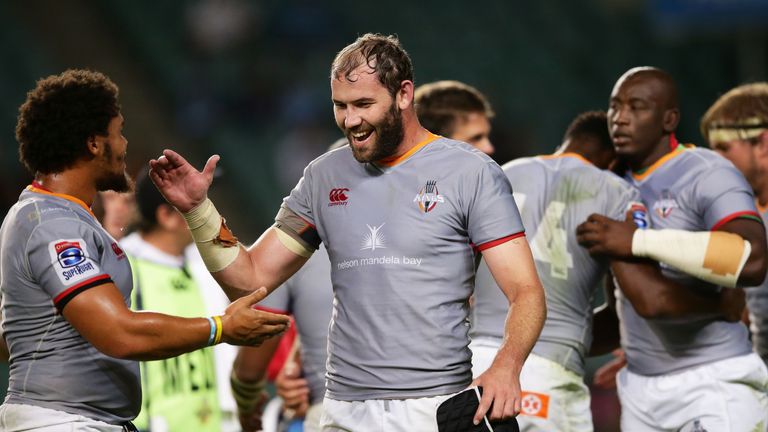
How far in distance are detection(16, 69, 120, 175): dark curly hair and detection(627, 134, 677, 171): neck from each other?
2542 millimetres

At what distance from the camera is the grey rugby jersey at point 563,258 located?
193 inches

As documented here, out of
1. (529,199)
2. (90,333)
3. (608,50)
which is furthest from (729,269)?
(608,50)

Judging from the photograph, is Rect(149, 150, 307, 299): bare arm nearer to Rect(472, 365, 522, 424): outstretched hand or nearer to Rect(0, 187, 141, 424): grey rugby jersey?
Rect(0, 187, 141, 424): grey rugby jersey

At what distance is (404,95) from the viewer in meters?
4.02

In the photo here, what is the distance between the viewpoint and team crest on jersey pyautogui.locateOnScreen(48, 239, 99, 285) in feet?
12.4

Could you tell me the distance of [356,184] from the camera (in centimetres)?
402

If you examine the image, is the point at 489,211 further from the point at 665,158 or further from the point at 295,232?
the point at 665,158

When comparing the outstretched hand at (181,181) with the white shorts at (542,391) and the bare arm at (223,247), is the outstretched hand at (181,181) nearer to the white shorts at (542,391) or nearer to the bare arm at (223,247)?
the bare arm at (223,247)

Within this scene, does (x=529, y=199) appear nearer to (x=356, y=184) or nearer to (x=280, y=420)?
(x=356, y=184)

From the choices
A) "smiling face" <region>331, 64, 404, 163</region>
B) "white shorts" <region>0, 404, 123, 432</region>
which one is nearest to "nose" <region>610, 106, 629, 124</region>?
"smiling face" <region>331, 64, 404, 163</region>

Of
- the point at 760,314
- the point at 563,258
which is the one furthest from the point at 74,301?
the point at 760,314

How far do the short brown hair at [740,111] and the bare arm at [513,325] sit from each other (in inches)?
90.4

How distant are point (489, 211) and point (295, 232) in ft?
2.69

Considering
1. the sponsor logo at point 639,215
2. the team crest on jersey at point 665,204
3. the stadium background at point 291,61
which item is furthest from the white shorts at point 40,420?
the stadium background at point 291,61
